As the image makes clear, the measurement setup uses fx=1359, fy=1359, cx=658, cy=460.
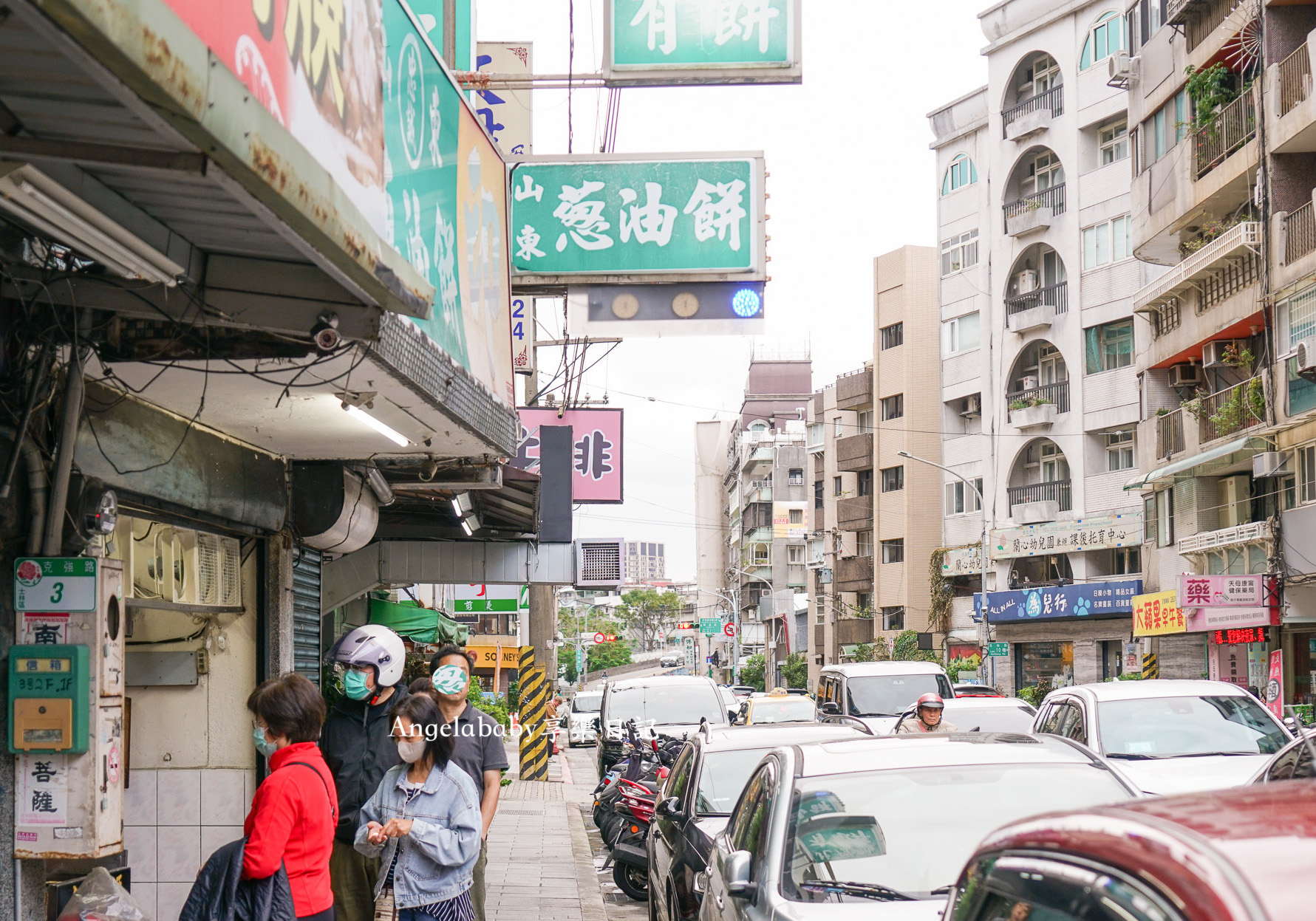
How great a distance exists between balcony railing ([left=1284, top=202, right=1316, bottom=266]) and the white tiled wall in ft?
72.5

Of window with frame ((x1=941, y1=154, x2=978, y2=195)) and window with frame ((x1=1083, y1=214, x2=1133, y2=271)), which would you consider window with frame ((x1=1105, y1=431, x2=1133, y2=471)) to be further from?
window with frame ((x1=941, y1=154, x2=978, y2=195))

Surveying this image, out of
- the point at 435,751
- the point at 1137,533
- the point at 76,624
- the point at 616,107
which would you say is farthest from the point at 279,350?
the point at 1137,533

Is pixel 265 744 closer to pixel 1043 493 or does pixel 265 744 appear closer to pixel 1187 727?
pixel 1187 727

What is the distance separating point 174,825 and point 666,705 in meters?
12.2

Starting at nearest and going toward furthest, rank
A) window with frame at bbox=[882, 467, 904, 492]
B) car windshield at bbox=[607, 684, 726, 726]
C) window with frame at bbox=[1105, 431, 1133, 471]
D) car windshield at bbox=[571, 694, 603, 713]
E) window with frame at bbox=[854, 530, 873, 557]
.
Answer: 1. car windshield at bbox=[607, 684, 726, 726]
2. car windshield at bbox=[571, 694, 603, 713]
3. window with frame at bbox=[1105, 431, 1133, 471]
4. window with frame at bbox=[882, 467, 904, 492]
5. window with frame at bbox=[854, 530, 873, 557]

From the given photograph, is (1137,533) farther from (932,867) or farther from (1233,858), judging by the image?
(1233,858)

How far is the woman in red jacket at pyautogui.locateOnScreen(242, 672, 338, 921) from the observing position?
518cm

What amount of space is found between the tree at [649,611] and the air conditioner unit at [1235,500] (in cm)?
9849

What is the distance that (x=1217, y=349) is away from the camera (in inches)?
1166

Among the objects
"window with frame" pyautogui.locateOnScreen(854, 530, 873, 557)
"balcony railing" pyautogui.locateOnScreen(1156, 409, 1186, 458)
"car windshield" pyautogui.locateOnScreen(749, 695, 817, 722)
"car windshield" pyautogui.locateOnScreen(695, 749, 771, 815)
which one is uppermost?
"balcony railing" pyautogui.locateOnScreen(1156, 409, 1186, 458)

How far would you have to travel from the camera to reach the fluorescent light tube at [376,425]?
6.76 metres

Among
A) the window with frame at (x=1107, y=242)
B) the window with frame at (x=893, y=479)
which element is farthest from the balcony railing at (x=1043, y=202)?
the window with frame at (x=893, y=479)

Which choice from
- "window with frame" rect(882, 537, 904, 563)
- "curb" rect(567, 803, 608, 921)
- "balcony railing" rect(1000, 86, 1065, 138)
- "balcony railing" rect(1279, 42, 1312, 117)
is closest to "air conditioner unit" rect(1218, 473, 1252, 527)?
"balcony railing" rect(1279, 42, 1312, 117)

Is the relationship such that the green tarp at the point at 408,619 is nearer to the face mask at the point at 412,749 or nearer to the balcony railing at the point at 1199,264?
the face mask at the point at 412,749
